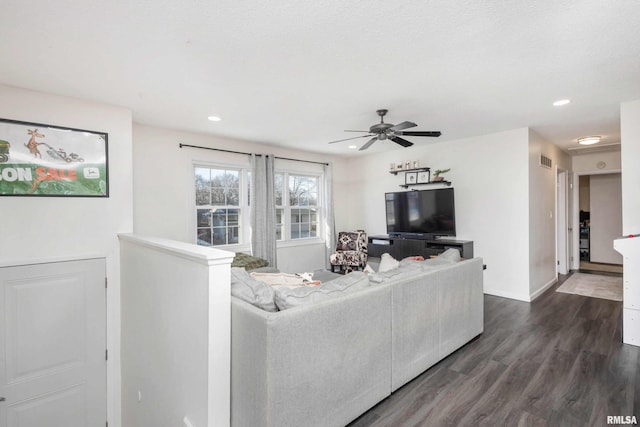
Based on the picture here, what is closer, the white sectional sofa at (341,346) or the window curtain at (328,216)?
the white sectional sofa at (341,346)

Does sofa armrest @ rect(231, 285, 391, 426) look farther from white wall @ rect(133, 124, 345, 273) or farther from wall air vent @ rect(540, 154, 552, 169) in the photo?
wall air vent @ rect(540, 154, 552, 169)

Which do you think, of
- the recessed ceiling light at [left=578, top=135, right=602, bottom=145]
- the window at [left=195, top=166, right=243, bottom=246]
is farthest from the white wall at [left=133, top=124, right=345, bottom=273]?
the recessed ceiling light at [left=578, top=135, right=602, bottom=145]

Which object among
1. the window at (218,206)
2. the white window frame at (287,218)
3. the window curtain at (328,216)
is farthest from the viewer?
the window curtain at (328,216)

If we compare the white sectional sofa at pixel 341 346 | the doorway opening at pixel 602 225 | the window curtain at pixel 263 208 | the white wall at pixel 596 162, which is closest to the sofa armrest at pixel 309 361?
the white sectional sofa at pixel 341 346

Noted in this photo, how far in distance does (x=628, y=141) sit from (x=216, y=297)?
4.51 meters

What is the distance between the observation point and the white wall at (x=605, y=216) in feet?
21.9

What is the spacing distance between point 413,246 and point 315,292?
3721 mm

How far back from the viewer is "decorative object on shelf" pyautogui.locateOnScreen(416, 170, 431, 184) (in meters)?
5.40

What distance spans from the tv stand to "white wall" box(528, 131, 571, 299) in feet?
2.93

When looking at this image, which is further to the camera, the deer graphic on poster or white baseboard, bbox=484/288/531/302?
white baseboard, bbox=484/288/531/302

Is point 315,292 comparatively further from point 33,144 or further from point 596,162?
point 596,162

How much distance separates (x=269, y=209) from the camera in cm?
514

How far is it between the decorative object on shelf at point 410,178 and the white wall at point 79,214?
447 centimetres

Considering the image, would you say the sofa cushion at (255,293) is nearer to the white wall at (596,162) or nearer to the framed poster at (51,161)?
the framed poster at (51,161)
